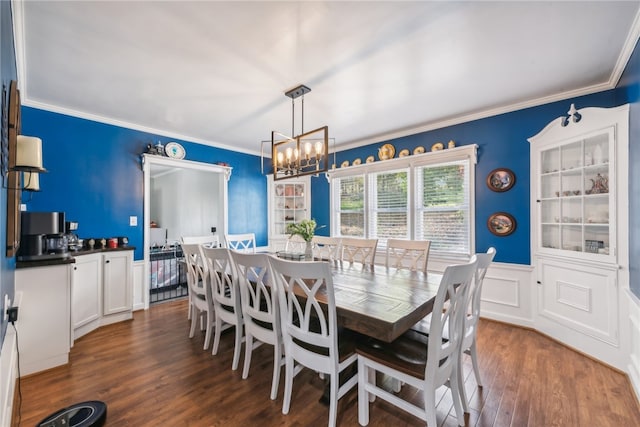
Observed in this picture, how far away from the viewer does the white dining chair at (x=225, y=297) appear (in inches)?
85.9

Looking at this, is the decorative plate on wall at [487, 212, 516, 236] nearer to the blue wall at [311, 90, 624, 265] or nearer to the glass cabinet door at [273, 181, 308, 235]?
the blue wall at [311, 90, 624, 265]

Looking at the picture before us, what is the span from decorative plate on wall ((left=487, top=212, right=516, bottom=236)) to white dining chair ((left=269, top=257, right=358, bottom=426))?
2.48m

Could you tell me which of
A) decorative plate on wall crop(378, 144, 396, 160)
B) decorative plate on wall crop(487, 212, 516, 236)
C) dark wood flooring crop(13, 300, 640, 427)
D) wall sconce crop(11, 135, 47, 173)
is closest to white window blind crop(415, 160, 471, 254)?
decorative plate on wall crop(487, 212, 516, 236)

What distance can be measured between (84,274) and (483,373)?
404 cm

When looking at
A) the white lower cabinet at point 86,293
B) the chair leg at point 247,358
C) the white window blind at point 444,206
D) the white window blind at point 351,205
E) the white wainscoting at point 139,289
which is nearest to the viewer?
the chair leg at point 247,358

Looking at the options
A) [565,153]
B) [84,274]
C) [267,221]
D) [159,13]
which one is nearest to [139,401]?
[84,274]

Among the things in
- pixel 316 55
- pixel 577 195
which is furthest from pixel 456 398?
pixel 316 55

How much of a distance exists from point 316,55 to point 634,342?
3276mm

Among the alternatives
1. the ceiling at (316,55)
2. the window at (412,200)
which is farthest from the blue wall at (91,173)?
the window at (412,200)

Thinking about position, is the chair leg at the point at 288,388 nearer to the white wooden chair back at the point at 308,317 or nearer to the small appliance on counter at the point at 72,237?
the white wooden chair back at the point at 308,317

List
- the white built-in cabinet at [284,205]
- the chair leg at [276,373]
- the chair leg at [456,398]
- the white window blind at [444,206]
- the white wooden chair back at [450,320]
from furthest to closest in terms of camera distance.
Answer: the white built-in cabinet at [284,205], the white window blind at [444,206], the chair leg at [276,373], the chair leg at [456,398], the white wooden chair back at [450,320]

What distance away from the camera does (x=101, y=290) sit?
125 inches

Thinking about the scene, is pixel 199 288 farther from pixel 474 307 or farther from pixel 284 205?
pixel 284 205

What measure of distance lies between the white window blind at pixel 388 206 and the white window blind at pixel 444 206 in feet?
0.73
